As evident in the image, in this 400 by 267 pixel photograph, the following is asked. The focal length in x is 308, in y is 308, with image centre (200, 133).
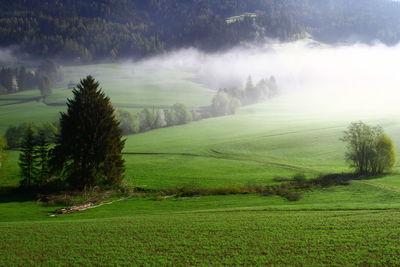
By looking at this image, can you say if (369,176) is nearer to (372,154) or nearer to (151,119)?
(372,154)

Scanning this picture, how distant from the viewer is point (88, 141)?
4303 cm

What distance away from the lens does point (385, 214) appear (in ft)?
82.5

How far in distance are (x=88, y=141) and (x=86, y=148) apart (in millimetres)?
1035

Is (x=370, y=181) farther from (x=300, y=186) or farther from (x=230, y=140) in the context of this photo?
(x=230, y=140)

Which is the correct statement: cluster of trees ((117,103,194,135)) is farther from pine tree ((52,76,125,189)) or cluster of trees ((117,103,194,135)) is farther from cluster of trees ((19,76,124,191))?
pine tree ((52,76,125,189))

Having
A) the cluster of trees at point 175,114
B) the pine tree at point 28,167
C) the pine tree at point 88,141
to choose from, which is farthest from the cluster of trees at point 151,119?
the pine tree at point 88,141

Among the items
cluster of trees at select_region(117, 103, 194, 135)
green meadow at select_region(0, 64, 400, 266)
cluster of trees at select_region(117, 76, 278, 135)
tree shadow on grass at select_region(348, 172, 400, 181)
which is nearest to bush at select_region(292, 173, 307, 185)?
green meadow at select_region(0, 64, 400, 266)

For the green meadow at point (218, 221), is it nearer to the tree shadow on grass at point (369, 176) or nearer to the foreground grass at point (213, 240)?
the foreground grass at point (213, 240)

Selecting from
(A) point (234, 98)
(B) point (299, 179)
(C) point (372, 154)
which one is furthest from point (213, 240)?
(A) point (234, 98)

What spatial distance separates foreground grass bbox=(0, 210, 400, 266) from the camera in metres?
17.8

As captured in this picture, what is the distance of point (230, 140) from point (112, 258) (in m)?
72.6

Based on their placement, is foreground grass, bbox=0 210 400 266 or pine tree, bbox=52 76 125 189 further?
pine tree, bbox=52 76 125 189

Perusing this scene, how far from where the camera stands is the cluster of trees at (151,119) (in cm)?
10925

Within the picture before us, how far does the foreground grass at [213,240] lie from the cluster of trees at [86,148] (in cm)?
1723
